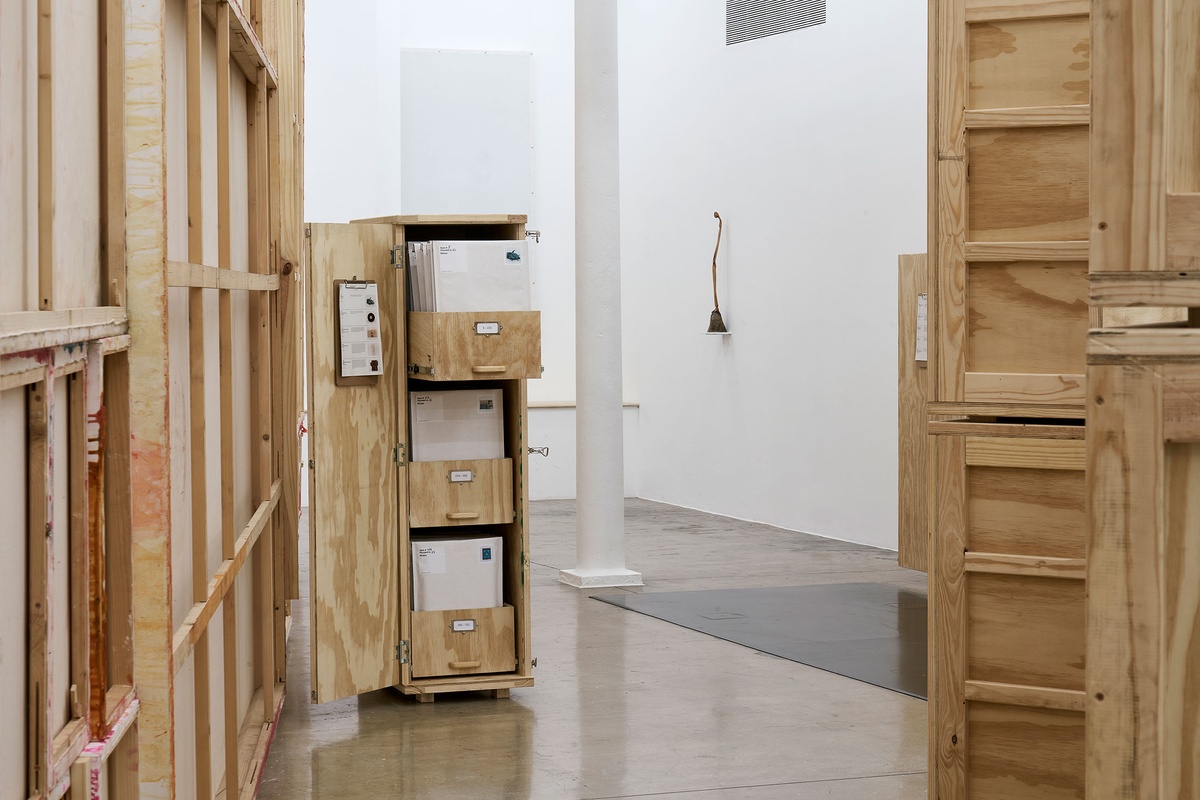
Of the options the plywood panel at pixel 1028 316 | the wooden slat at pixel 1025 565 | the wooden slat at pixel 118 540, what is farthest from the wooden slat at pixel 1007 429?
the wooden slat at pixel 118 540

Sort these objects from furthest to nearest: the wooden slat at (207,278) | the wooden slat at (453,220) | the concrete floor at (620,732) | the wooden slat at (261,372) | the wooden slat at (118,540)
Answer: the wooden slat at (453,220) < the wooden slat at (261,372) < the concrete floor at (620,732) < the wooden slat at (207,278) < the wooden slat at (118,540)

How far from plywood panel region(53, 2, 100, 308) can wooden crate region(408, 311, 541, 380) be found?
8.25 feet

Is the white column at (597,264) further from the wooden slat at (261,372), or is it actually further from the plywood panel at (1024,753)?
the plywood panel at (1024,753)

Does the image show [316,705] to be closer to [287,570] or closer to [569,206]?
[287,570]

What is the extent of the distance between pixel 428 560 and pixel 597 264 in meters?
2.56

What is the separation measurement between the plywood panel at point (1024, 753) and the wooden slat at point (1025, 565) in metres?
0.29

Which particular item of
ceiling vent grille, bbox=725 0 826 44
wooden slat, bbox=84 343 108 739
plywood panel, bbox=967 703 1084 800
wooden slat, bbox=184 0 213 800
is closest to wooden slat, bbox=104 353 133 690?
wooden slat, bbox=84 343 108 739

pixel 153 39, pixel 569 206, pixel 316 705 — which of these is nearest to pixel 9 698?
pixel 153 39

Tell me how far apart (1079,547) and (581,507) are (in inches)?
168

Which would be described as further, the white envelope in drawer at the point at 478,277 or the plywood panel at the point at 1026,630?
the white envelope in drawer at the point at 478,277

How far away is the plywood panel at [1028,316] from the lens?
2.81 m

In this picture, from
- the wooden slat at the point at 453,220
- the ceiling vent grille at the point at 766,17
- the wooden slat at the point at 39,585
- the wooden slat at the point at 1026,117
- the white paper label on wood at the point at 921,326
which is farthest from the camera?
the ceiling vent grille at the point at 766,17

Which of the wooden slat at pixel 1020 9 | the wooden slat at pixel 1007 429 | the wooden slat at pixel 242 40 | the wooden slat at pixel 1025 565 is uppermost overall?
the wooden slat at pixel 242 40

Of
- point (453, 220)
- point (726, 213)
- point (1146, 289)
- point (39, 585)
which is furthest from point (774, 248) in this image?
point (39, 585)
